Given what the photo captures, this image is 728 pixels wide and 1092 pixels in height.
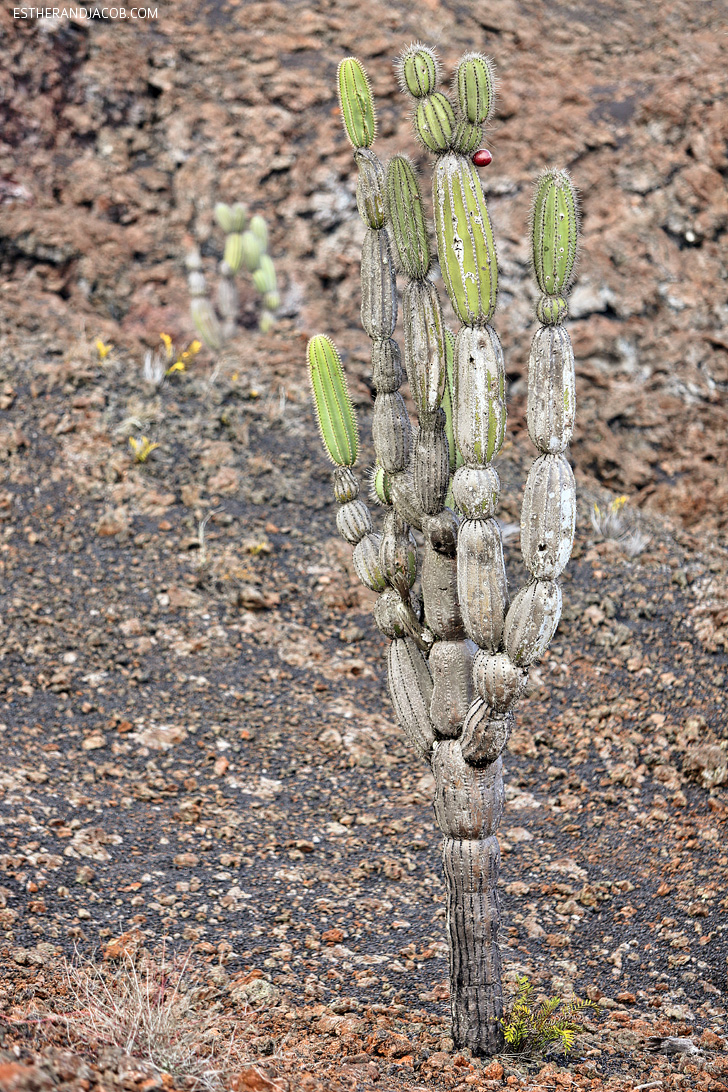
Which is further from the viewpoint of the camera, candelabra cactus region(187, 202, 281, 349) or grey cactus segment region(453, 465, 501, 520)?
candelabra cactus region(187, 202, 281, 349)

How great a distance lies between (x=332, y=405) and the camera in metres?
3.62

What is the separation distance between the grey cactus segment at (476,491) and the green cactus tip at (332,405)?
92 centimetres

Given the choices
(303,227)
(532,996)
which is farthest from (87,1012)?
(303,227)

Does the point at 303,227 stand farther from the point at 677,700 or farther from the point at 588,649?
the point at 677,700

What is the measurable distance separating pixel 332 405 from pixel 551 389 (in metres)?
1.09

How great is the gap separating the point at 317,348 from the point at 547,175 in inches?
45.8

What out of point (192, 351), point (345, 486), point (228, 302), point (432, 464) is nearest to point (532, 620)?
point (432, 464)

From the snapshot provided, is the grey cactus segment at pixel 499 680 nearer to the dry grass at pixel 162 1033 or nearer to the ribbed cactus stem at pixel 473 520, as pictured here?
the ribbed cactus stem at pixel 473 520

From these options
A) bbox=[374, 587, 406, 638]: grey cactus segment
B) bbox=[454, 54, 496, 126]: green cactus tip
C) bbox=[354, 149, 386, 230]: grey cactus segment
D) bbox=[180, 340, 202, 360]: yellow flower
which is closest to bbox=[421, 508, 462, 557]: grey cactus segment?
bbox=[374, 587, 406, 638]: grey cactus segment

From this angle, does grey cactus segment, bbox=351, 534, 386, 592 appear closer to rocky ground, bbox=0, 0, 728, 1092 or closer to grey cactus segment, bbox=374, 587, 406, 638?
grey cactus segment, bbox=374, 587, 406, 638

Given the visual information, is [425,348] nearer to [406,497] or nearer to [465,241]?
[465,241]

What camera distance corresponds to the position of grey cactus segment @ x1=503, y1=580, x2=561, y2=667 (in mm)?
2748

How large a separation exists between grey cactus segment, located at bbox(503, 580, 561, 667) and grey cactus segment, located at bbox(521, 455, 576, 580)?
0.18 feet

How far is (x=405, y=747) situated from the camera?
4.92m
